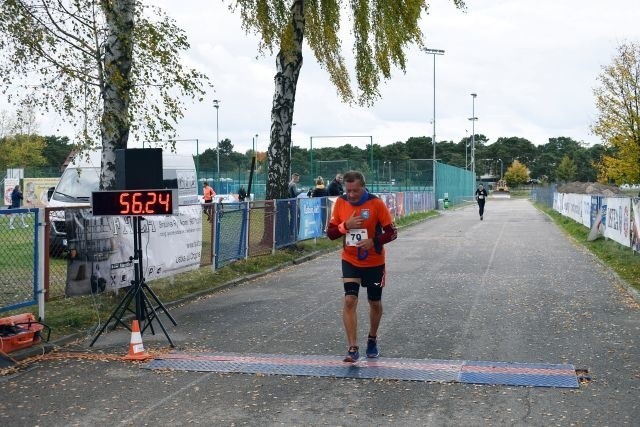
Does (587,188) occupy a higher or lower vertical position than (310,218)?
higher

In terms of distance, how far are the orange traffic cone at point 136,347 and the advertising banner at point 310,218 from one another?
1229cm

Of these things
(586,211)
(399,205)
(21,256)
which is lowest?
(399,205)

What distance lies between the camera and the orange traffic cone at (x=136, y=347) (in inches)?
307

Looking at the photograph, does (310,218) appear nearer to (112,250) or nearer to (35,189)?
(112,250)

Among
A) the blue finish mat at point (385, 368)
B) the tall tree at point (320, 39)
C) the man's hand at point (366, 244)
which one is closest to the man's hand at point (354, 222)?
the man's hand at point (366, 244)

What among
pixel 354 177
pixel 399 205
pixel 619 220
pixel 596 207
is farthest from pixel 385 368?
pixel 399 205

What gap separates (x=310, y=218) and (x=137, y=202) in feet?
42.1

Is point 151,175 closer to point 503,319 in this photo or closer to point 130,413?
point 130,413

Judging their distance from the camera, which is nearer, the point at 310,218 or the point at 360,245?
the point at 360,245

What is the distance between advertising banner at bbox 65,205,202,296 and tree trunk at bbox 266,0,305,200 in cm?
649

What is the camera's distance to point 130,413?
591 centimetres

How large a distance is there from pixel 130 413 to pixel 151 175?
12.4 feet

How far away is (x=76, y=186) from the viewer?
1938cm

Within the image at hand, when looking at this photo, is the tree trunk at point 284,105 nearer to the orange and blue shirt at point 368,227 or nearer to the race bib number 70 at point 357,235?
the orange and blue shirt at point 368,227
